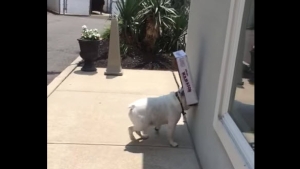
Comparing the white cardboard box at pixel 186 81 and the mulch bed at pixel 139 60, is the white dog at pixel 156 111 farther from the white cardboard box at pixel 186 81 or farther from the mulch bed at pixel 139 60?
the mulch bed at pixel 139 60

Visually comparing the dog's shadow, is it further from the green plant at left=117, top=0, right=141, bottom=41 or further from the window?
the green plant at left=117, top=0, right=141, bottom=41

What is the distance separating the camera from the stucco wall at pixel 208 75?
9.97ft

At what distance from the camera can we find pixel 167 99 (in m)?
3.91

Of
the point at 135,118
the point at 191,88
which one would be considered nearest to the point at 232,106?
the point at 191,88

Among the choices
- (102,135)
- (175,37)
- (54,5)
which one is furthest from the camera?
(54,5)

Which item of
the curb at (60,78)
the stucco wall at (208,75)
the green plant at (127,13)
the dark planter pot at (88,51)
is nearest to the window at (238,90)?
the stucco wall at (208,75)

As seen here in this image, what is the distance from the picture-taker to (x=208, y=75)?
354 cm

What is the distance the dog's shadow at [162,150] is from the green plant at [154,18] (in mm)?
5238

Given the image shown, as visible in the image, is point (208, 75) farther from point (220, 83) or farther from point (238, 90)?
point (238, 90)

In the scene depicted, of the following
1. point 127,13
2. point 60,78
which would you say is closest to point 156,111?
point 60,78

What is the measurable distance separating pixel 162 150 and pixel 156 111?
1.53ft

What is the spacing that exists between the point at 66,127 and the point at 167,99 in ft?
4.66
